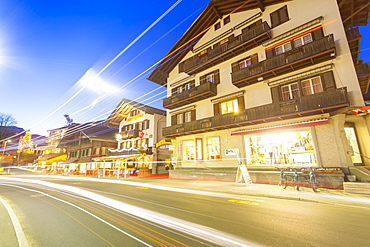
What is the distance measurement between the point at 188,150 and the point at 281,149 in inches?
424

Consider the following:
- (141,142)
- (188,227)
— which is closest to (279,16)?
(188,227)

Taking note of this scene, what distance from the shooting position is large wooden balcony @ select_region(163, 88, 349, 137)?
11.2 meters

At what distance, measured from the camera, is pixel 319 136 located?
12.4 metres

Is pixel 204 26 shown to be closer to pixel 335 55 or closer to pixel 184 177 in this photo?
pixel 335 55

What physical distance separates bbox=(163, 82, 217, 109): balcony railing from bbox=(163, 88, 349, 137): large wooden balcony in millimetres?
3232

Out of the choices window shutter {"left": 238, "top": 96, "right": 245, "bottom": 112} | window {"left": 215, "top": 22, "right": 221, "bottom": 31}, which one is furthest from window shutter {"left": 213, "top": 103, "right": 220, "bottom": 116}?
window {"left": 215, "top": 22, "right": 221, "bottom": 31}

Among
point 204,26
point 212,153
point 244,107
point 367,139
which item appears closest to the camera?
point 367,139

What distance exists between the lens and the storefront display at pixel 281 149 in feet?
42.3

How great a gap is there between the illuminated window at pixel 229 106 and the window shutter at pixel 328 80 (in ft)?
24.1

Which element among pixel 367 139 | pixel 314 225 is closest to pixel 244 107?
pixel 367 139

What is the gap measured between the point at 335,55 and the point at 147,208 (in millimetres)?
16240

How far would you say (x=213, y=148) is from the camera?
18.8 metres

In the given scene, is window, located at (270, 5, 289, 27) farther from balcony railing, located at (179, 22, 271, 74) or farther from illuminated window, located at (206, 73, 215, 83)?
illuminated window, located at (206, 73, 215, 83)

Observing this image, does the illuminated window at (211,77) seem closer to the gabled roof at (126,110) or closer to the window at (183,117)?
the window at (183,117)
